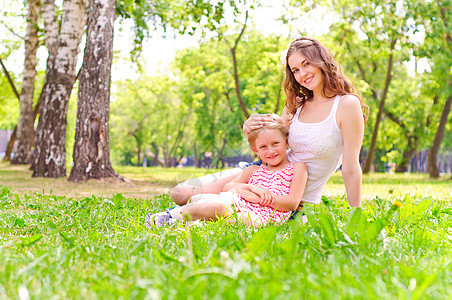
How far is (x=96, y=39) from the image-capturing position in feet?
28.9

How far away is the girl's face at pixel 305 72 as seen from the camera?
147 inches

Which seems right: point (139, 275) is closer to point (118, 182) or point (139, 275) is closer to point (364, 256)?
point (364, 256)

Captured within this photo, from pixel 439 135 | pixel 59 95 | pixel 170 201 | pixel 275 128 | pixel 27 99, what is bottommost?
pixel 170 201

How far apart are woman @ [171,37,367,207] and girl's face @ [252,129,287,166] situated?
0.11 meters

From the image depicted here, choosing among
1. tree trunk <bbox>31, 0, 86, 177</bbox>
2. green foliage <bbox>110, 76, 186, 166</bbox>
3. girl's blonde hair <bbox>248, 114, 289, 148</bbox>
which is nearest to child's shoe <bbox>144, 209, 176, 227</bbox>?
girl's blonde hair <bbox>248, 114, 289, 148</bbox>

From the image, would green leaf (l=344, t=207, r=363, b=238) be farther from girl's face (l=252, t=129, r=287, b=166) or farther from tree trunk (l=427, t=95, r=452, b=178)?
tree trunk (l=427, t=95, r=452, b=178)

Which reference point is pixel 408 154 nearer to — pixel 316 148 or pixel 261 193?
pixel 316 148

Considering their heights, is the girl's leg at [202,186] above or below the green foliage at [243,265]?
above

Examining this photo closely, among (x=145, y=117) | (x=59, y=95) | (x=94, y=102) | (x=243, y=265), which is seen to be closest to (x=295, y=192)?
(x=243, y=265)

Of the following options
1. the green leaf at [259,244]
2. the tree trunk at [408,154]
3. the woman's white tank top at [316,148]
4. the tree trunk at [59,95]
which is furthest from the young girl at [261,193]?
the tree trunk at [408,154]

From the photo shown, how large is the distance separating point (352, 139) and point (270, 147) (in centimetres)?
67

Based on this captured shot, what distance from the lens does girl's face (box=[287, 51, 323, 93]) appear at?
3.73 meters

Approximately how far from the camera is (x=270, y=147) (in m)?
3.67

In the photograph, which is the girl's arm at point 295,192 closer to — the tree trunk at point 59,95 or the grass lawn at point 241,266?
the grass lawn at point 241,266
